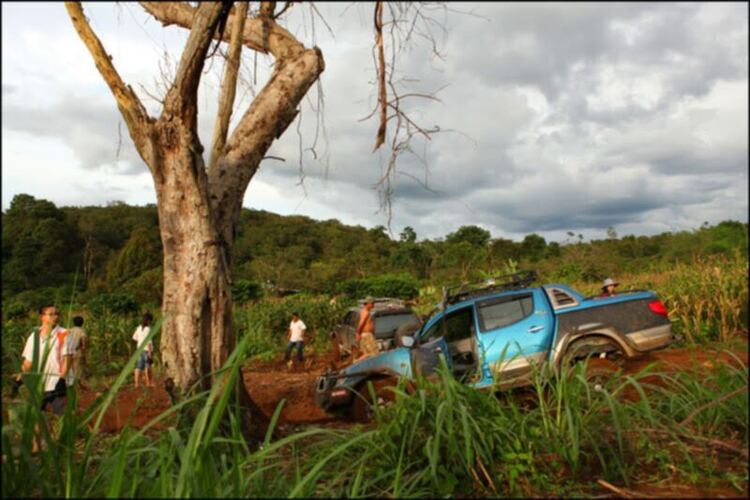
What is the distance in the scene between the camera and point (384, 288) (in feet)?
94.4

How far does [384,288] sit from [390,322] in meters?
14.9

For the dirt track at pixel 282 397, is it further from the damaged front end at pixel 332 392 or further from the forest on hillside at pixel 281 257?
the forest on hillside at pixel 281 257

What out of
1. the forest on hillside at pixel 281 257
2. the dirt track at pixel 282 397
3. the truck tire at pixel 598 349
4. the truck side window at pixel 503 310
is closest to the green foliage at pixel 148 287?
the forest on hillside at pixel 281 257

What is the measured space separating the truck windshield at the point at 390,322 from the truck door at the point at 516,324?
6.81 m

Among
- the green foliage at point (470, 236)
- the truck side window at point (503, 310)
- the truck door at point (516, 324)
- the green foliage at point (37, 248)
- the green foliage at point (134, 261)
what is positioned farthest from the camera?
the green foliage at point (470, 236)

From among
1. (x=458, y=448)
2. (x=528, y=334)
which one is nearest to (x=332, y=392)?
(x=528, y=334)

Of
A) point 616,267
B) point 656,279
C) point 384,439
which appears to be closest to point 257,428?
point 384,439

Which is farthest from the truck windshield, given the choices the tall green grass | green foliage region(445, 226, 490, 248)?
green foliage region(445, 226, 490, 248)

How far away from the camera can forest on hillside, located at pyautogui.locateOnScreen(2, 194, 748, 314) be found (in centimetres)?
3164

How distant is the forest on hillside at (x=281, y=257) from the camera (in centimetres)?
3164

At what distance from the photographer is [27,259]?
45.3m

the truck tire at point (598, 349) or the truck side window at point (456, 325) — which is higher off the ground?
the truck side window at point (456, 325)

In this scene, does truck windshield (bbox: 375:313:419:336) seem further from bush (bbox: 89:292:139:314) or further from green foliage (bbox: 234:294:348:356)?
bush (bbox: 89:292:139:314)

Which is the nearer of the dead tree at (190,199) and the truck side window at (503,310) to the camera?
the dead tree at (190,199)
